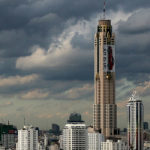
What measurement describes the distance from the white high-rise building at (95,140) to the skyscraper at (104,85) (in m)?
6.44

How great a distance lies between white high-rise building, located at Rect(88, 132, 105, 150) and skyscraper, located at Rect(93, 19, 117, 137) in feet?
21.1

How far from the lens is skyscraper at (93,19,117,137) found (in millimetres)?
190500

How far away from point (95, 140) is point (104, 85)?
1825cm

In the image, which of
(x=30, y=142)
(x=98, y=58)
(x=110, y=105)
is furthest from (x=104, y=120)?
(x=30, y=142)

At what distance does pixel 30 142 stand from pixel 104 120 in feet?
90.3

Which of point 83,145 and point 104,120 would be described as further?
point 104,120

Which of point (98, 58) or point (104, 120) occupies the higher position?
point (98, 58)

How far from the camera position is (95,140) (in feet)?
591

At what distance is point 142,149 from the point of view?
196 metres

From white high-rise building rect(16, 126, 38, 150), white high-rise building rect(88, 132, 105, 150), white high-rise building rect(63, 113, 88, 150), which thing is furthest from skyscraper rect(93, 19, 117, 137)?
white high-rise building rect(16, 126, 38, 150)

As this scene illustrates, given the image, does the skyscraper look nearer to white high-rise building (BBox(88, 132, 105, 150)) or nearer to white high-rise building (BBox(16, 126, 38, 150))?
white high-rise building (BBox(88, 132, 105, 150))

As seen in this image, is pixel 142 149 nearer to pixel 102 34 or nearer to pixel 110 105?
pixel 110 105

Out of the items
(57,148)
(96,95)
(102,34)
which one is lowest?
(57,148)

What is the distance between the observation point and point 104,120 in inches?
7515
